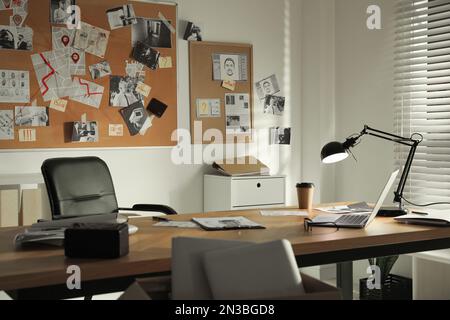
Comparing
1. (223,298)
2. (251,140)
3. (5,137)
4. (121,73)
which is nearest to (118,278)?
(223,298)

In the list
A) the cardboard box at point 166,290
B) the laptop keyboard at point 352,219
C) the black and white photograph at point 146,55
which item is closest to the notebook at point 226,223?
the laptop keyboard at point 352,219

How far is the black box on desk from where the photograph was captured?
184cm

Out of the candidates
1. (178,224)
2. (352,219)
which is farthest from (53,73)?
(352,219)

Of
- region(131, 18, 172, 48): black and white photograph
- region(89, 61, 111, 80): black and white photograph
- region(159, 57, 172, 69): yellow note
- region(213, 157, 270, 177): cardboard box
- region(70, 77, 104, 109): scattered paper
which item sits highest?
region(131, 18, 172, 48): black and white photograph

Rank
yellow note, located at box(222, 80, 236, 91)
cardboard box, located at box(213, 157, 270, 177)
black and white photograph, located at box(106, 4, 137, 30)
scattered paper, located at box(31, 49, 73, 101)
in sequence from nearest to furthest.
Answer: scattered paper, located at box(31, 49, 73, 101) → black and white photograph, located at box(106, 4, 137, 30) → cardboard box, located at box(213, 157, 270, 177) → yellow note, located at box(222, 80, 236, 91)

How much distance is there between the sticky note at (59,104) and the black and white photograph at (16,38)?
366 mm

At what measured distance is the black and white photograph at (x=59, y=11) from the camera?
154 inches

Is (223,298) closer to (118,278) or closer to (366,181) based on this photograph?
(118,278)

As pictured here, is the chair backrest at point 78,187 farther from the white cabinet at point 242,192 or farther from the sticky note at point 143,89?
the white cabinet at point 242,192

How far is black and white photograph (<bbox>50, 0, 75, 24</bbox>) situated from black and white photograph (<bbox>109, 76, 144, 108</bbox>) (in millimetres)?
500

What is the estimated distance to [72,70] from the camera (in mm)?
3996

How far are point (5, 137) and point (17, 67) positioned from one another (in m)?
0.45

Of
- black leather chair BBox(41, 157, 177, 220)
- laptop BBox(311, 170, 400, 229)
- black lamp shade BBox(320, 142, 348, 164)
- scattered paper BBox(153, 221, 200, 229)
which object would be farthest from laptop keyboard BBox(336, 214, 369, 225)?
black leather chair BBox(41, 157, 177, 220)

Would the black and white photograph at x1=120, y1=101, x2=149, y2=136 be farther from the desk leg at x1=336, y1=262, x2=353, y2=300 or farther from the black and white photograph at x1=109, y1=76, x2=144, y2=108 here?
the desk leg at x1=336, y1=262, x2=353, y2=300
